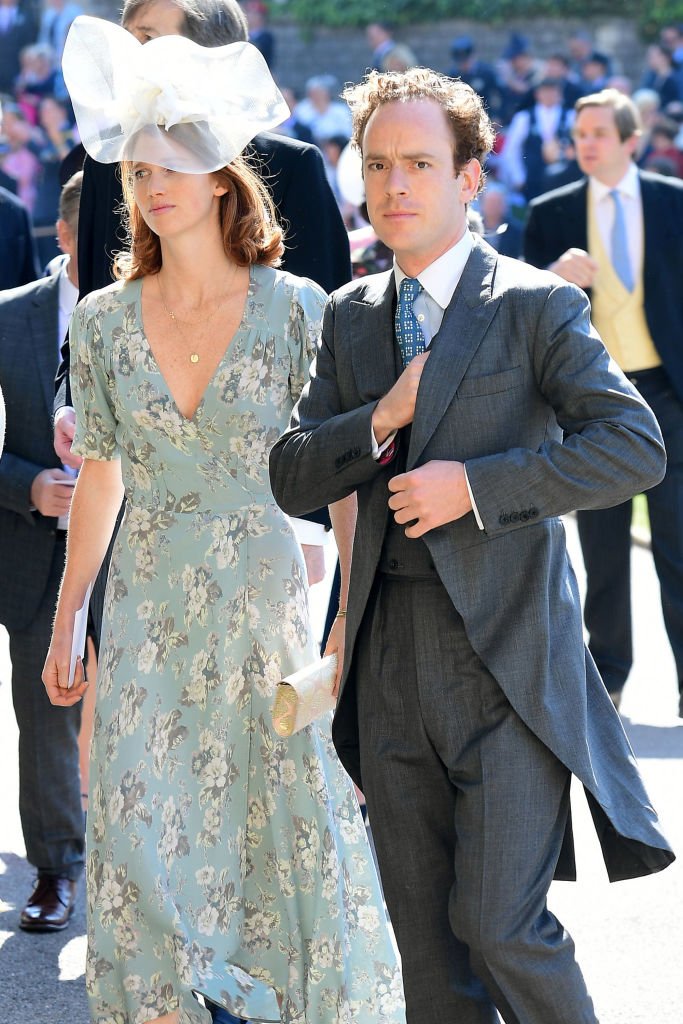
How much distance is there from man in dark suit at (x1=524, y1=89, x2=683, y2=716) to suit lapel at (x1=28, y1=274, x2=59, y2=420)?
2.60m

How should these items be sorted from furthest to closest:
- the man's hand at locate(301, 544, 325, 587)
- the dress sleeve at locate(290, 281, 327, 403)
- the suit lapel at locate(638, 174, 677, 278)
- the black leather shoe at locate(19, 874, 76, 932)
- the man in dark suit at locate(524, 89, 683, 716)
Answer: the suit lapel at locate(638, 174, 677, 278), the man in dark suit at locate(524, 89, 683, 716), the black leather shoe at locate(19, 874, 76, 932), the man's hand at locate(301, 544, 325, 587), the dress sleeve at locate(290, 281, 327, 403)

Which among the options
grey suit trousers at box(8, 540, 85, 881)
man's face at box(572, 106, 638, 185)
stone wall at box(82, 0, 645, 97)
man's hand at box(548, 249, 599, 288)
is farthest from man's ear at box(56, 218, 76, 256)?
stone wall at box(82, 0, 645, 97)

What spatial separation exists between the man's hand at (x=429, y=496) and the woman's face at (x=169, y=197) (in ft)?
3.44

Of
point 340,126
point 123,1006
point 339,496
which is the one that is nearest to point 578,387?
point 339,496

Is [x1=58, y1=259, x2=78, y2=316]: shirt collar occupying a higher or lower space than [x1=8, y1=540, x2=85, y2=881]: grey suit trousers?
higher

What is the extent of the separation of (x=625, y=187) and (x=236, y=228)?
3954mm

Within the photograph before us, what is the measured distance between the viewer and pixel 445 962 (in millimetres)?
3352

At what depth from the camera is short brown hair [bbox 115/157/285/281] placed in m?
3.91

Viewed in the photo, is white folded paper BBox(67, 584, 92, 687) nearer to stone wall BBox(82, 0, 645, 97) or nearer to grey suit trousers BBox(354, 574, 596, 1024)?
grey suit trousers BBox(354, 574, 596, 1024)

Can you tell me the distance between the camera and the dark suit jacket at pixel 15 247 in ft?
21.4

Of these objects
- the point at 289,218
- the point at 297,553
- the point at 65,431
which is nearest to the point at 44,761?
the point at 65,431

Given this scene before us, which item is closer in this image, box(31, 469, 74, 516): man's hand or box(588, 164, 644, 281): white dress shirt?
box(31, 469, 74, 516): man's hand

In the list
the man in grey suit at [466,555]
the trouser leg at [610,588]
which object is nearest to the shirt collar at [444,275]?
the man in grey suit at [466,555]

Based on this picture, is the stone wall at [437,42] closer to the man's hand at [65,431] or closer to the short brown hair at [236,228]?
the man's hand at [65,431]
